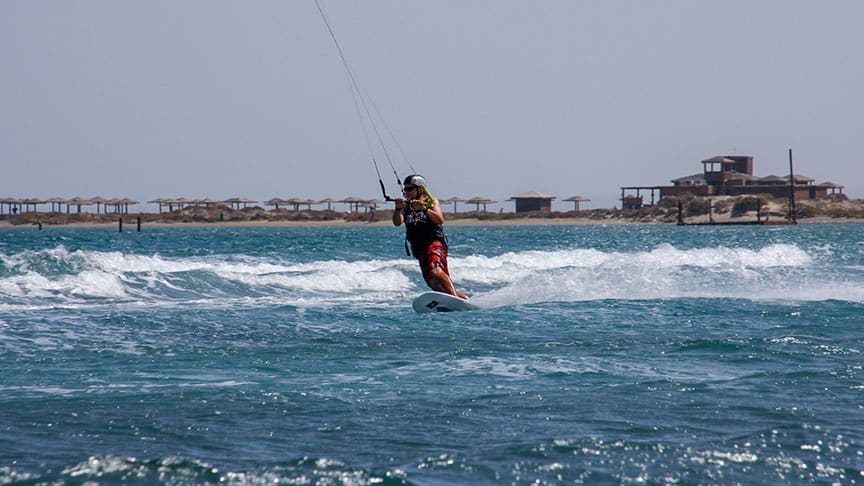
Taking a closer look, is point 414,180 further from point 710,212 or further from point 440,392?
point 710,212

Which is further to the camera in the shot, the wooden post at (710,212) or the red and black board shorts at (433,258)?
the wooden post at (710,212)

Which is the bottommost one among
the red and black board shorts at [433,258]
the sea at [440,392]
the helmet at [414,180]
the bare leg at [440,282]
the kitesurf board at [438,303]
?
the sea at [440,392]

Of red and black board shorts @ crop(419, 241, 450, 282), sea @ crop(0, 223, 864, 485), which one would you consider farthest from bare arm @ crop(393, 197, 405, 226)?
sea @ crop(0, 223, 864, 485)

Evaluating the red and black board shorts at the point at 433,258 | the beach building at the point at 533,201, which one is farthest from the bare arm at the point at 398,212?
the beach building at the point at 533,201

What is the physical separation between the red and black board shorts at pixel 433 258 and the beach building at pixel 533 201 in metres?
116

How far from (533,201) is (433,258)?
4638 inches

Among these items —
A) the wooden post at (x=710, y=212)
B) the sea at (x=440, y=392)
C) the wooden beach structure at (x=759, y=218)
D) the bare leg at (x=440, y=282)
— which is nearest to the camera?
the sea at (x=440, y=392)

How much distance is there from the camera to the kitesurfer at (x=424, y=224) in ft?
45.2

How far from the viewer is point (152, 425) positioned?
6801mm

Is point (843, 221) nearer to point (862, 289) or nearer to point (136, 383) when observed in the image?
point (862, 289)

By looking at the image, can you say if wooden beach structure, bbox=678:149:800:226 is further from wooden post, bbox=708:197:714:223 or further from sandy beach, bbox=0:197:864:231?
sandy beach, bbox=0:197:864:231

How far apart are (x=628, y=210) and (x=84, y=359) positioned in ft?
374

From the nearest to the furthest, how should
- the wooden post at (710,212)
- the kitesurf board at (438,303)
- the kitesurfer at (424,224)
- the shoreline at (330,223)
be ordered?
the kitesurfer at (424,224), the kitesurf board at (438,303), the wooden post at (710,212), the shoreline at (330,223)

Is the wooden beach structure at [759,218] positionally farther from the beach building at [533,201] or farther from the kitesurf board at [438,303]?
the kitesurf board at [438,303]
